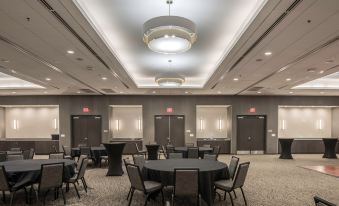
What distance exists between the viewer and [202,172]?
5453mm

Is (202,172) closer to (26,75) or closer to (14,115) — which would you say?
(26,75)

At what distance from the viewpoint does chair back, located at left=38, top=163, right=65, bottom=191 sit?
5592 millimetres

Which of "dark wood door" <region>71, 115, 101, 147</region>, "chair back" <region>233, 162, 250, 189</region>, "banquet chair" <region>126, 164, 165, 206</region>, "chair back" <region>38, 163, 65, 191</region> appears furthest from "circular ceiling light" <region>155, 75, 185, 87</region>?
"dark wood door" <region>71, 115, 101, 147</region>

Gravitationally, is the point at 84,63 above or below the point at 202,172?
above

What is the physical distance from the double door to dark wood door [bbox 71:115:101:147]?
3.48m

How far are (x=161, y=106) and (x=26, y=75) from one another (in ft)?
27.0

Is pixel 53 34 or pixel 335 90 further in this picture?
pixel 335 90

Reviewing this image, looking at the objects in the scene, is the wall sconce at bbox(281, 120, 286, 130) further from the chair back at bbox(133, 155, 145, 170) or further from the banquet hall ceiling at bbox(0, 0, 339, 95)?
the chair back at bbox(133, 155, 145, 170)

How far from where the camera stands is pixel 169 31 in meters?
4.17

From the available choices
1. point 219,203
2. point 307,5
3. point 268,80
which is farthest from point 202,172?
point 268,80

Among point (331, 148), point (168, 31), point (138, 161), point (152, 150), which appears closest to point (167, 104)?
point (152, 150)

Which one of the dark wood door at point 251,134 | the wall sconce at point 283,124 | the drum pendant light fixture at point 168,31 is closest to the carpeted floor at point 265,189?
the drum pendant light fixture at point 168,31

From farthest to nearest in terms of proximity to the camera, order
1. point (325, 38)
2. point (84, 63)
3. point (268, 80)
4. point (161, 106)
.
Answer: point (161, 106) < point (268, 80) < point (84, 63) < point (325, 38)

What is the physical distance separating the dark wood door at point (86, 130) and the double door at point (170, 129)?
348cm
